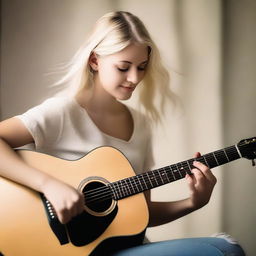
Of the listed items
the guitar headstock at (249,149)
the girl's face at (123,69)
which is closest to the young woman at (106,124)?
the girl's face at (123,69)

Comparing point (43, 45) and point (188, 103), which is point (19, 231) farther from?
point (188, 103)

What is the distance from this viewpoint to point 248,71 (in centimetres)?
165

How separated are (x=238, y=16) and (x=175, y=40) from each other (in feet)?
1.02

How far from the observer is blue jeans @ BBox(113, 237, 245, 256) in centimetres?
97

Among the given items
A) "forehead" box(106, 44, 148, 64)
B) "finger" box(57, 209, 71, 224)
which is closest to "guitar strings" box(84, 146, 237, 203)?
"finger" box(57, 209, 71, 224)

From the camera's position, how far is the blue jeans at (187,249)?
0.97 m

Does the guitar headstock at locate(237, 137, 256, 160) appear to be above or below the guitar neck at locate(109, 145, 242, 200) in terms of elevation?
above

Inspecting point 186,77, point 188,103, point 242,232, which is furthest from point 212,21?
point 242,232

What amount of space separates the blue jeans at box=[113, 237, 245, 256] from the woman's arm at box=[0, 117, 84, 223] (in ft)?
0.68

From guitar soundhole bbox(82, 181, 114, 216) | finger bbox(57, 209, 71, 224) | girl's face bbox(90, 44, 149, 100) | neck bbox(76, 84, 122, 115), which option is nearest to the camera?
finger bbox(57, 209, 71, 224)

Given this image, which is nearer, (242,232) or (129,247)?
(129,247)

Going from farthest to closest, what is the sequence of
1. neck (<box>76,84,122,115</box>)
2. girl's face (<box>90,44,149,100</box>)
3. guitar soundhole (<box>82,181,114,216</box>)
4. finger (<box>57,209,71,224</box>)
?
neck (<box>76,84,122,115</box>) < girl's face (<box>90,44,149,100</box>) < guitar soundhole (<box>82,181,114,216</box>) < finger (<box>57,209,71,224</box>)

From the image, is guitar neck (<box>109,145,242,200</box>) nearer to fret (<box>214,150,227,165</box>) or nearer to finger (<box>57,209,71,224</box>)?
fret (<box>214,150,227,165</box>)

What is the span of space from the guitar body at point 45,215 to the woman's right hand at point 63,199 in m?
0.06
